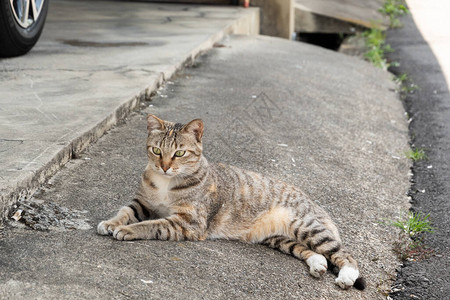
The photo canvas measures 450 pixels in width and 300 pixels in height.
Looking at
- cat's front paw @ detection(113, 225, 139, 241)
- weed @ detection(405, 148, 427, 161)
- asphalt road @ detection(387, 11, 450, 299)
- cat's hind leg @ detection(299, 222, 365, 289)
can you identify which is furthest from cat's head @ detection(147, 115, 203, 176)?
weed @ detection(405, 148, 427, 161)

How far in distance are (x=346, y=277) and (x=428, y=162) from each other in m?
2.83

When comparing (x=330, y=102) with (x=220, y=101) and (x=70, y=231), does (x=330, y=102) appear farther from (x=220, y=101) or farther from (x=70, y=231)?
(x=70, y=231)

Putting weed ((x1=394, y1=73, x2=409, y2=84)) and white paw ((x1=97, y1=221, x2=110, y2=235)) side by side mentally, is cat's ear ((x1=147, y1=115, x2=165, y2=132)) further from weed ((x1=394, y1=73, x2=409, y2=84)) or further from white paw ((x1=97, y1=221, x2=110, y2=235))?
weed ((x1=394, y1=73, x2=409, y2=84))

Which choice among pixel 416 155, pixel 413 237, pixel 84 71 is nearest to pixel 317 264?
pixel 413 237

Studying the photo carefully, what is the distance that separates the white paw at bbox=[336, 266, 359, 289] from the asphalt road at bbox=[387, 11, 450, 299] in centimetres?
36

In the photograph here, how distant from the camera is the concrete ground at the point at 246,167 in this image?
320cm

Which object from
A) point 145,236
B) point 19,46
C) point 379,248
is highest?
point 19,46

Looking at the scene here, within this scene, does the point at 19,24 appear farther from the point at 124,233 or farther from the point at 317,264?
the point at 317,264

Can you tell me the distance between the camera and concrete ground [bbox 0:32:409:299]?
10.5 ft

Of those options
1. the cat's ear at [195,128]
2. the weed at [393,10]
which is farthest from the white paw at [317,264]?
the weed at [393,10]

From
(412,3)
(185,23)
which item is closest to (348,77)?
(185,23)

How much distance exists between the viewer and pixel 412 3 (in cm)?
1541

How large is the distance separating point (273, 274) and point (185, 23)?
6.49 meters

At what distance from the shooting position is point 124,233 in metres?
3.53
